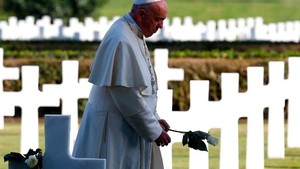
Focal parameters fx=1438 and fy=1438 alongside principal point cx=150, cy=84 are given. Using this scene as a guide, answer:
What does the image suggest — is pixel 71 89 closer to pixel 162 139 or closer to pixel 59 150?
pixel 162 139

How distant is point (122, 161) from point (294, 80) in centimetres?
576

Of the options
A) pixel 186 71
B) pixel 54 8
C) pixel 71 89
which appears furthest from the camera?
pixel 54 8

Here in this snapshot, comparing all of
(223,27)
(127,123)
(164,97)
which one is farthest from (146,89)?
(223,27)

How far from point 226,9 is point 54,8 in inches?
379

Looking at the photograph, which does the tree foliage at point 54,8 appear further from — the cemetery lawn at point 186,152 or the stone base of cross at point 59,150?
the stone base of cross at point 59,150

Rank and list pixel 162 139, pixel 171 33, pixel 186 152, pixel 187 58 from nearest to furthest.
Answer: pixel 162 139
pixel 186 152
pixel 187 58
pixel 171 33

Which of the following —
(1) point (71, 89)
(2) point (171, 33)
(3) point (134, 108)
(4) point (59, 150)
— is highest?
(2) point (171, 33)

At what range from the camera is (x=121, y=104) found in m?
7.18

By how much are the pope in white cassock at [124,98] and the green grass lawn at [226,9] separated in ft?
111

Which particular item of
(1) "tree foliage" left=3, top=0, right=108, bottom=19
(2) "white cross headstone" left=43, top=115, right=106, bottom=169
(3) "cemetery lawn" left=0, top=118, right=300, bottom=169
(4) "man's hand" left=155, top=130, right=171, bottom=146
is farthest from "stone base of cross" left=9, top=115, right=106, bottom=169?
(1) "tree foliage" left=3, top=0, right=108, bottom=19

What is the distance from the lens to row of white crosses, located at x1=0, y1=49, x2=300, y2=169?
1046 centimetres

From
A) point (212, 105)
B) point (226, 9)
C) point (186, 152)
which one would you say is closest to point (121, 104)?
point (212, 105)

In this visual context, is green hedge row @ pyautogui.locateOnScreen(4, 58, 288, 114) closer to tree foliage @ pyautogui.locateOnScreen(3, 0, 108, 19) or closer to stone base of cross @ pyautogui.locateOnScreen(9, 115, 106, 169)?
stone base of cross @ pyautogui.locateOnScreen(9, 115, 106, 169)

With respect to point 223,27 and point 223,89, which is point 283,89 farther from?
point 223,27
